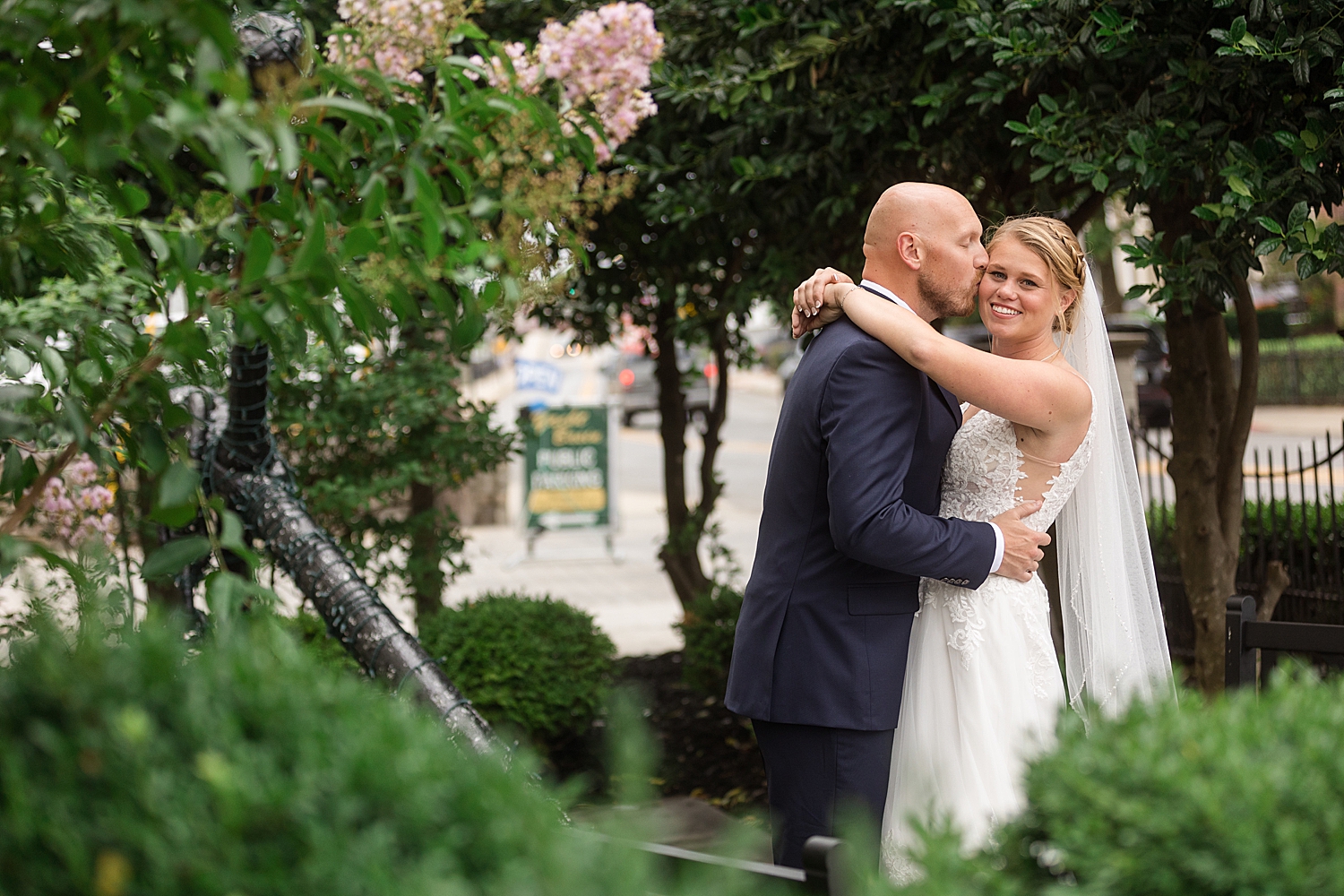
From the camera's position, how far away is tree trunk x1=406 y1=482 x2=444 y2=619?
4961 millimetres

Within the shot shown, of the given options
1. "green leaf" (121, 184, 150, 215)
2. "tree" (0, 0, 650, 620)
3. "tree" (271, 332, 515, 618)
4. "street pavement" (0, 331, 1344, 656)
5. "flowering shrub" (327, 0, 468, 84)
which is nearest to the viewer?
"tree" (0, 0, 650, 620)

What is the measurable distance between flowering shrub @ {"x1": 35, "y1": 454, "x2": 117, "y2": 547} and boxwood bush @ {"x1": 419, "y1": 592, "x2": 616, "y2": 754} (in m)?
1.39

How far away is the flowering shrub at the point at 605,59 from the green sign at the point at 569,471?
7143 mm

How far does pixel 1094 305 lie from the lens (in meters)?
2.82

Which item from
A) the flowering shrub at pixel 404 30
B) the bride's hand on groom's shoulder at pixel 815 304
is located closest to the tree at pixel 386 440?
the flowering shrub at pixel 404 30

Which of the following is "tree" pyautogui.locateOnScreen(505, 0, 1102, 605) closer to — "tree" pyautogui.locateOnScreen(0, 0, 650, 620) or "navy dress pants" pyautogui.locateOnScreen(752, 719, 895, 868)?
"navy dress pants" pyautogui.locateOnScreen(752, 719, 895, 868)

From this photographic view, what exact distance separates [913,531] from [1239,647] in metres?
0.96

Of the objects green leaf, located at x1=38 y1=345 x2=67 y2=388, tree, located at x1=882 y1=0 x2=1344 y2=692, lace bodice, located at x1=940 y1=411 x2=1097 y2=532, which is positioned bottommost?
lace bodice, located at x1=940 y1=411 x2=1097 y2=532

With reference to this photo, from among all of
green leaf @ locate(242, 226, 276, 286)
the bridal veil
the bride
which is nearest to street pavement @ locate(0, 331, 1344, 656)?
green leaf @ locate(242, 226, 276, 286)

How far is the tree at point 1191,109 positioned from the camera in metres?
2.76

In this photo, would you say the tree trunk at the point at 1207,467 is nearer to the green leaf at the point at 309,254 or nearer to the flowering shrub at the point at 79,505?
the green leaf at the point at 309,254

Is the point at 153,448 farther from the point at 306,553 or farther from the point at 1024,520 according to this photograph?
the point at 1024,520

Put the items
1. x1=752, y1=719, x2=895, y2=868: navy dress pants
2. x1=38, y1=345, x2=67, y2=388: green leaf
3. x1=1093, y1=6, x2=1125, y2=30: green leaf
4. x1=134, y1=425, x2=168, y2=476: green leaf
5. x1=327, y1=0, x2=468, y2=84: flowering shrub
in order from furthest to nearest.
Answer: x1=327, y1=0, x2=468, y2=84: flowering shrub → x1=1093, y1=6, x2=1125, y2=30: green leaf → x1=752, y1=719, x2=895, y2=868: navy dress pants → x1=38, y1=345, x2=67, y2=388: green leaf → x1=134, y1=425, x2=168, y2=476: green leaf

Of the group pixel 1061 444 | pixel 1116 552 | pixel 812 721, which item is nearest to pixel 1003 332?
pixel 1061 444
